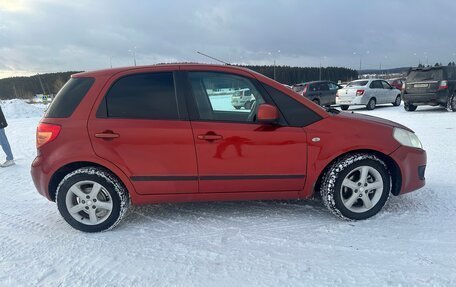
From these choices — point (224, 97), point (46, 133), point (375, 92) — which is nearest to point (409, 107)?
point (375, 92)

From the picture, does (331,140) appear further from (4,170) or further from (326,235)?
(4,170)

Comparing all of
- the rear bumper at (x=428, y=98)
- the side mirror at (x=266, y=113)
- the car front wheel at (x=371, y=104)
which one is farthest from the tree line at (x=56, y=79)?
the side mirror at (x=266, y=113)

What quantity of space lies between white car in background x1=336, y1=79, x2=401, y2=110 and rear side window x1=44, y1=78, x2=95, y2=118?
14.3m

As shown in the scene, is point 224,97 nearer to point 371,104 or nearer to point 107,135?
point 107,135

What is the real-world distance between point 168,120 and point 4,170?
4.51 metres

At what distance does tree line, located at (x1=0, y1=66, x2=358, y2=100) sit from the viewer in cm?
5284

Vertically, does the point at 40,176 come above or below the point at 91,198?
above

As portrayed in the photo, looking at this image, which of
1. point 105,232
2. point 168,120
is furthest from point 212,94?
point 105,232

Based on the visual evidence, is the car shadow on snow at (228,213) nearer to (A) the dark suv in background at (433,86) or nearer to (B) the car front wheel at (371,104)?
(A) the dark suv in background at (433,86)

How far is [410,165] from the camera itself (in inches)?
137

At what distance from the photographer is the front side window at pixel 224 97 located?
333 cm

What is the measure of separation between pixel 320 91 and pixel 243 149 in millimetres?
15579

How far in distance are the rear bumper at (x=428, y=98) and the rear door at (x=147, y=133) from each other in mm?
12112

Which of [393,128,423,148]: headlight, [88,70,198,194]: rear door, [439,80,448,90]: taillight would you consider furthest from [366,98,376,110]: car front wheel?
[88,70,198,194]: rear door
